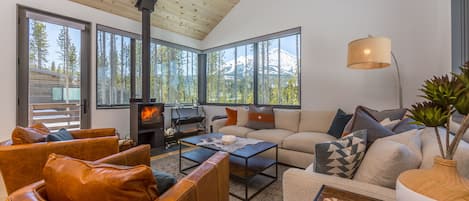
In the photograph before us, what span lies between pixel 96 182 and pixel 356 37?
379 cm

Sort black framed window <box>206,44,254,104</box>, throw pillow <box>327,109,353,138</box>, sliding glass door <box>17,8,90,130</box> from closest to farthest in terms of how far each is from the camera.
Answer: throw pillow <box>327,109,353,138</box> < sliding glass door <box>17,8,90,130</box> < black framed window <box>206,44,254,104</box>

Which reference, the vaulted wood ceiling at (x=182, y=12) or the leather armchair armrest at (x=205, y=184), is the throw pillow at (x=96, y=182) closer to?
the leather armchair armrest at (x=205, y=184)

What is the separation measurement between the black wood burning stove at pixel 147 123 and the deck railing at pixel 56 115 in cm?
95

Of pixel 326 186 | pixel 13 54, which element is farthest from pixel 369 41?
pixel 13 54

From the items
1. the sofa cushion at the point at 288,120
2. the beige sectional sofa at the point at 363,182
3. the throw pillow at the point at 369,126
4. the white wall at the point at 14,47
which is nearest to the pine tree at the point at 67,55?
the white wall at the point at 14,47

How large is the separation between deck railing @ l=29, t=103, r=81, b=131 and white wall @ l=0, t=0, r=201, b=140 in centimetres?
26

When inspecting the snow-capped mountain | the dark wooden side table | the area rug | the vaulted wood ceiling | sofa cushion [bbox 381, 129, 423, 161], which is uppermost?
the vaulted wood ceiling

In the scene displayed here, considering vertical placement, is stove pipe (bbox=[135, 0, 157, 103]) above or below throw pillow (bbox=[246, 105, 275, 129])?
above

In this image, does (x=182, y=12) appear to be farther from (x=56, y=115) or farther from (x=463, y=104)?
(x=463, y=104)

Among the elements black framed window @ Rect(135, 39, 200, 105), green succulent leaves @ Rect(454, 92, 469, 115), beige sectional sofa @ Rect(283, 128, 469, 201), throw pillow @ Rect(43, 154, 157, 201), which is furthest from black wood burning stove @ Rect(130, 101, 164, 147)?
green succulent leaves @ Rect(454, 92, 469, 115)

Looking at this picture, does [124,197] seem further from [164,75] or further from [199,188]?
[164,75]

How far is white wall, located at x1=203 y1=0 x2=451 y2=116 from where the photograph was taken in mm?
2789

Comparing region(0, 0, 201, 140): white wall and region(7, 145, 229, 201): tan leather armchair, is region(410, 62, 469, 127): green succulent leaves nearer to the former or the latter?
region(7, 145, 229, 201): tan leather armchair

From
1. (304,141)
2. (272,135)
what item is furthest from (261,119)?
(304,141)
